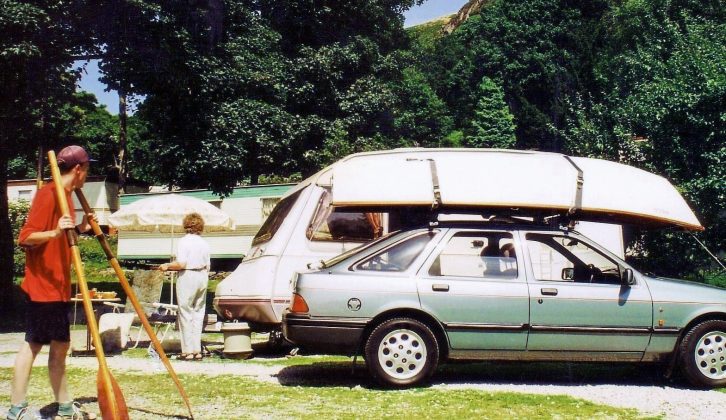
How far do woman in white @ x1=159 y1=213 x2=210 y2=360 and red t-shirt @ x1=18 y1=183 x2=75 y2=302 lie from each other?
4413 millimetres

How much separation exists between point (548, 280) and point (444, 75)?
62025mm

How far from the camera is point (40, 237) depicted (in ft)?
18.0

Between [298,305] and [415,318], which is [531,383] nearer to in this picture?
[415,318]

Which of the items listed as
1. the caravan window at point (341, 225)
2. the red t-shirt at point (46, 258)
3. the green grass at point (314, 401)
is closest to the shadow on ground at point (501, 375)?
the green grass at point (314, 401)

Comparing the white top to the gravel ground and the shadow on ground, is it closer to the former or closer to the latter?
the gravel ground

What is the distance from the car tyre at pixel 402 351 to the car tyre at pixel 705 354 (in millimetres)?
2550

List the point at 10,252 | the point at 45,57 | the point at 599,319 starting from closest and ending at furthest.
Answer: the point at 599,319, the point at 45,57, the point at 10,252

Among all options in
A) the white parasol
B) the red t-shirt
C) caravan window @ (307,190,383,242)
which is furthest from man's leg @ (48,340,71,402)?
the white parasol

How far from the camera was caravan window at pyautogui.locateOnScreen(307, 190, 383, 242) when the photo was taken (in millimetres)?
9914

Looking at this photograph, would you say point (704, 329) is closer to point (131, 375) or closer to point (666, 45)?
point (131, 375)

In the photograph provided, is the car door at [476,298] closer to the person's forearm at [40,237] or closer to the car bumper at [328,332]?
the car bumper at [328,332]

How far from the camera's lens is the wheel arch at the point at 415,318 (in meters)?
7.73

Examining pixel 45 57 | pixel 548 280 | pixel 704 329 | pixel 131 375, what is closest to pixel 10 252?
pixel 45 57

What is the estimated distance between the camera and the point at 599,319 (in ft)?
25.8
